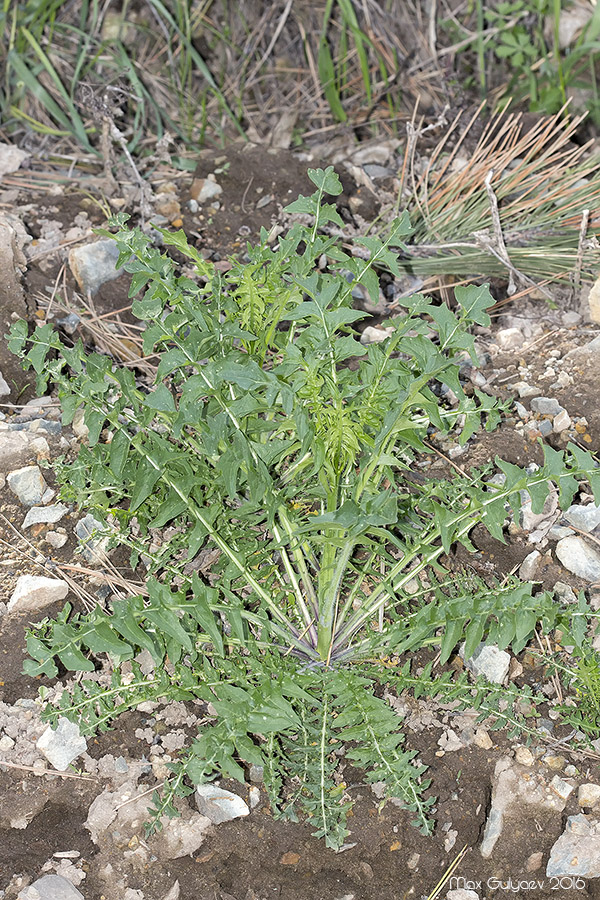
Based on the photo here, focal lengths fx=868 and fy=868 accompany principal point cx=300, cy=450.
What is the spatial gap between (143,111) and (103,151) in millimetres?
474

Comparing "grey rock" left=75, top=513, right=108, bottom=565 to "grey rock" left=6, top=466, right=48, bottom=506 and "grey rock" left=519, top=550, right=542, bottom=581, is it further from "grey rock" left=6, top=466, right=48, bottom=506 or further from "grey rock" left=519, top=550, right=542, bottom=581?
"grey rock" left=519, top=550, right=542, bottom=581

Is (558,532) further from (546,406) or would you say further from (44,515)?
(44,515)

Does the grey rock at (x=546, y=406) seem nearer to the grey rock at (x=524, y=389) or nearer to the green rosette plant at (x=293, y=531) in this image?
the grey rock at (x=524, y=389)

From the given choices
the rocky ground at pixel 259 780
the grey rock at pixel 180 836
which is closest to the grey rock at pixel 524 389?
the rocky ground at pixel 259 780


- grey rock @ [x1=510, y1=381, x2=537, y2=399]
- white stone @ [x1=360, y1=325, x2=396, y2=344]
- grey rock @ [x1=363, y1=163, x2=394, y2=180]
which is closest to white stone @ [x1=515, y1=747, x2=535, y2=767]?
grey rock @ [x1=510, y1=381, x2=537, y2=399]

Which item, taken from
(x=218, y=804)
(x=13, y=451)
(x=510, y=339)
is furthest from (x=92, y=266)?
(x=218, y=804)

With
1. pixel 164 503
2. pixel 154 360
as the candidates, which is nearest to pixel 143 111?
pixel 154 360

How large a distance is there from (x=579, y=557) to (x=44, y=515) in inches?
56.2

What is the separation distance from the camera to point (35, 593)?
2.17m

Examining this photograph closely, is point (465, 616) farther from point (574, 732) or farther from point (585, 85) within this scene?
point (585, 85)

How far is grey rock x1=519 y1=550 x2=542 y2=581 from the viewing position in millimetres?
2275

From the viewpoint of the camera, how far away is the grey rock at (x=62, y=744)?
1.93 m

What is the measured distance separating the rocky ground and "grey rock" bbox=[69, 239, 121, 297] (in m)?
0.52

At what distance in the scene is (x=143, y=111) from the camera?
3.82 meters
